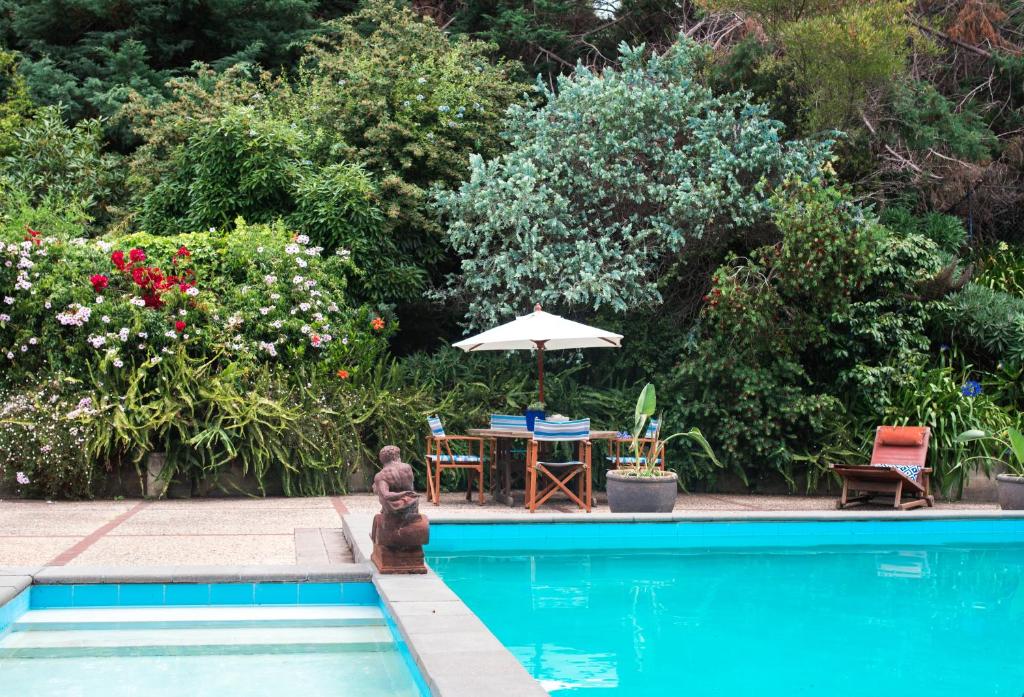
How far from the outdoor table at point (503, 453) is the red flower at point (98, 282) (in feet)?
12.4

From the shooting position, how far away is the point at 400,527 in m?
5.70

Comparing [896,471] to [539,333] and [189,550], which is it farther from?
[189,550]

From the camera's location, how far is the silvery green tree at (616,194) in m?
11.7

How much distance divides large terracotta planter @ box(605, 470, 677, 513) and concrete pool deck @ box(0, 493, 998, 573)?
0.67ft

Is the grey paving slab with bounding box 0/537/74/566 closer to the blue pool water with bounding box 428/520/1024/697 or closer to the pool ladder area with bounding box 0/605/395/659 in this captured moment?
the pool ladder area with bounding box 0/605/395/659

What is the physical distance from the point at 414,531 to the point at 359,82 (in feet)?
30.7

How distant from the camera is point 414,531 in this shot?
571cm

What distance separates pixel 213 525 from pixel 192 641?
3.12 metres

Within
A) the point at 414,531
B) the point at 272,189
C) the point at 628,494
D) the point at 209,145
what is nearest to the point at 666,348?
the point at 628,494

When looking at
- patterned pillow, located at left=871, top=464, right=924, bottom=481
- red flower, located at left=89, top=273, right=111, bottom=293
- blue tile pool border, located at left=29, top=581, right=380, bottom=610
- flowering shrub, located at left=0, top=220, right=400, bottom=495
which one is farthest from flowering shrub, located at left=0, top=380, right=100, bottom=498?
patterned pillow, located at left=871, top=464, right=924, bottom=481

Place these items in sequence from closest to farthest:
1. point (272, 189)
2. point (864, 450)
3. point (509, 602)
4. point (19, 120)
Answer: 1. point (509, 602)
2. point (864, 450)
3. point (272, 189)
4. point (19, 120)

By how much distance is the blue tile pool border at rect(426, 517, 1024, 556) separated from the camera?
802cm

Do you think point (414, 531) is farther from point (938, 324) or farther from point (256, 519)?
point (938, 324)

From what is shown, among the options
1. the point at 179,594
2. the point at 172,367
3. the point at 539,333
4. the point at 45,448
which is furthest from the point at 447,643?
the point at 172,367
